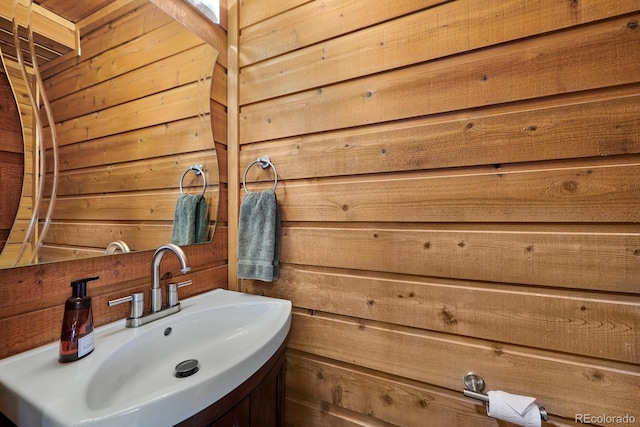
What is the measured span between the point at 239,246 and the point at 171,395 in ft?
2.27

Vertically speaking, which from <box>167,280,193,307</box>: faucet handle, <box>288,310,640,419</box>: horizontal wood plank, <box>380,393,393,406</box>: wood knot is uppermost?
<box>167,280,193,307</box>: faucet handle

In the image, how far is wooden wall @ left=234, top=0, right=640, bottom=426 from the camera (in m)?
0.71

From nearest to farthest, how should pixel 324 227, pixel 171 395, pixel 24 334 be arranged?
pixel 171 395 < pixel 24 334 < pixel 324 227

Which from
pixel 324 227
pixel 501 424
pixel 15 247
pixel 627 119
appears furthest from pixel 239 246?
pixel 627 119

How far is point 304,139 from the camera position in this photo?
43.0 inches

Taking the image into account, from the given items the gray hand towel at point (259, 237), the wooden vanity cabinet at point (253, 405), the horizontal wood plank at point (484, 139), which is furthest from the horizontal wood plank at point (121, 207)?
the wooden vanity cabinet at point (253, 405)

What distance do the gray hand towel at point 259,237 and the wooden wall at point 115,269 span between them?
0.55ft

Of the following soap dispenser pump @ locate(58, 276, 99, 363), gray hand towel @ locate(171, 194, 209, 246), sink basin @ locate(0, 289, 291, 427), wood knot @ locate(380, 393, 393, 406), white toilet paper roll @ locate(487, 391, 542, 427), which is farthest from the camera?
gray hand towel @ locate(171, 194, 209, 246)

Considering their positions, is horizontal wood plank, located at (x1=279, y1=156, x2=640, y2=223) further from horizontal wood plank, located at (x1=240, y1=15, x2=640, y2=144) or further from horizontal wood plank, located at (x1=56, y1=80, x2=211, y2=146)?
horizontal wood plank, located at (x1=56, y1=80, x2=211, y2=146)

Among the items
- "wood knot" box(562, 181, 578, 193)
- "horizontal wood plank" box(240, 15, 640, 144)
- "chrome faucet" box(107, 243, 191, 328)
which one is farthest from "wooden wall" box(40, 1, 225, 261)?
"wood knot" box(562, 181, 578, 193)

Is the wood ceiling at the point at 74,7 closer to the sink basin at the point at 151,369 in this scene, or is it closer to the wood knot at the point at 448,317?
the sink basin at the point at 151,369

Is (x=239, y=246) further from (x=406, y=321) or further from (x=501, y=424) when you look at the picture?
(x=501, y=424)

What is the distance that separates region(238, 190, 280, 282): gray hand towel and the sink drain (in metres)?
0.37

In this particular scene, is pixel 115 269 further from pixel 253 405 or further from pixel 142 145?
pixel 253 405
